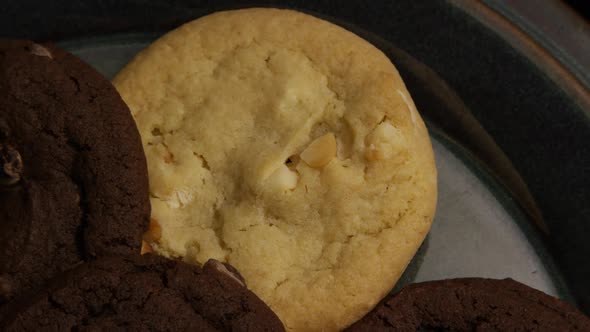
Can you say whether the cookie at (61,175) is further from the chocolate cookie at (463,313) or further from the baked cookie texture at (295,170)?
the chocolate cookie at (463,313)

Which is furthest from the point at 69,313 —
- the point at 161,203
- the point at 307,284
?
the point at 307,284

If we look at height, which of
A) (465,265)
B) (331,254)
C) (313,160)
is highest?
(313,160)

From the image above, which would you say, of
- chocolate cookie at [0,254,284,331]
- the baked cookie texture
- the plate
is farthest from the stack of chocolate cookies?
the plate

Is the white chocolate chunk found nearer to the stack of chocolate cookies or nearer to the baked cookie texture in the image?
the baked cookie texture

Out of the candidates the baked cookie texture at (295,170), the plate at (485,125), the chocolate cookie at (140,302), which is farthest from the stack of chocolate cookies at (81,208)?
the plate at (485,125)

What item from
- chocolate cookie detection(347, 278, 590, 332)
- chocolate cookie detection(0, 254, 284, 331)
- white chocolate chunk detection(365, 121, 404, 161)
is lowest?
chocolate cookie detection(0, 254, 284, 331)

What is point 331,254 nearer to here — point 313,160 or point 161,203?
point 313,160
